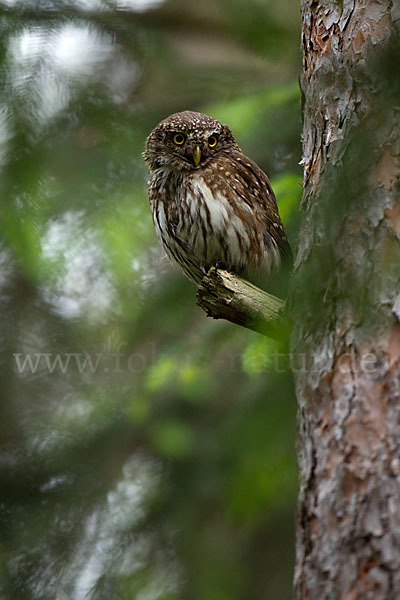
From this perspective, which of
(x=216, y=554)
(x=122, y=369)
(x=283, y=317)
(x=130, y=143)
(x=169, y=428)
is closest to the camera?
(x=283, y=317)

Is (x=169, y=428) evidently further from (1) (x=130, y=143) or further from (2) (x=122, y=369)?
(1) (x=130, y=143)

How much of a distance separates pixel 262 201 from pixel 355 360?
6.40 ft

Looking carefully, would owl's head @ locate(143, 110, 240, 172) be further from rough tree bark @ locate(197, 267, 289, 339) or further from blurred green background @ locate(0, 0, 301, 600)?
rough tree bark @ locate(197, 267, 289, 339)

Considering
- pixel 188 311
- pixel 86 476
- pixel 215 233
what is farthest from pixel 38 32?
pixel 86 476

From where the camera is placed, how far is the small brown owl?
A: 351 centimetres

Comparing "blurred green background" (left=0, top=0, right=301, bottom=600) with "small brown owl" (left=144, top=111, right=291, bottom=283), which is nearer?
"blurred green background" (left=0, top=0, right=301, bottom=600)

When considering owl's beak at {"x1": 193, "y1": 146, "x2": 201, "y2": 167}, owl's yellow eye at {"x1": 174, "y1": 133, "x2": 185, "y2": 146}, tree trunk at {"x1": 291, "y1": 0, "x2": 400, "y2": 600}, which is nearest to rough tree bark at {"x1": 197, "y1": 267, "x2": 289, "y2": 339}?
tree trunk at {"x1": 291, "y1": 0, "x2": 400, "y2": 600}

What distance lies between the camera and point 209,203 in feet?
11.5

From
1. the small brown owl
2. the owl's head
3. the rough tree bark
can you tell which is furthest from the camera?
the owl's head

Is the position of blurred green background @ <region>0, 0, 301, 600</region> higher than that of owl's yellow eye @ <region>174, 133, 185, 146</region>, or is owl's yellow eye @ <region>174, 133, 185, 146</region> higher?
owl's yellow eye @ <region>174, 133, 185, 146</region>

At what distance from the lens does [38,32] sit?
2.93 m

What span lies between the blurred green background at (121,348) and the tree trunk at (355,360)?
113 cm

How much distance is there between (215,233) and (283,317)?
126 centimetres

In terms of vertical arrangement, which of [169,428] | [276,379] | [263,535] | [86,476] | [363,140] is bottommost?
[263,535]
